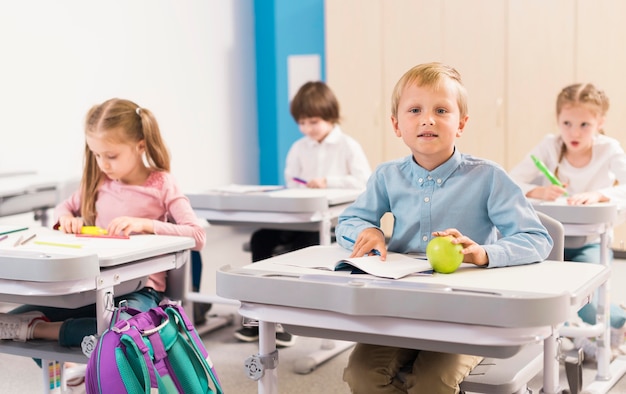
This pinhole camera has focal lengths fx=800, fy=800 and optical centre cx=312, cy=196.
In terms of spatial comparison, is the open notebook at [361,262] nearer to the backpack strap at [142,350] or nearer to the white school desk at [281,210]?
the backpack strap at [142,350]

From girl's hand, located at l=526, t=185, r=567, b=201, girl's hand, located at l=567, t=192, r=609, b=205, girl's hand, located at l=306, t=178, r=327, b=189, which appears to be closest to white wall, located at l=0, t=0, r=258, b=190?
girl's hand, located at l=306, t=178, r=327, b=189

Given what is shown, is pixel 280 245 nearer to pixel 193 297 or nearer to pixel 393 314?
pixel 193 297

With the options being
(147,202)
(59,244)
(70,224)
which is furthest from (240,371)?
(59,244)

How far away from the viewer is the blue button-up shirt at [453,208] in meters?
1.64

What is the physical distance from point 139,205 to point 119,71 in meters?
2.57

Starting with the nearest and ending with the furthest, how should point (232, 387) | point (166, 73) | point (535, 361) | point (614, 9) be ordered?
1. point (535, 361)
2. point (232, 387)
3. point (614, 9)
4. point (166, 73)

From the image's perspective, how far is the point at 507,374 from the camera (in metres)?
1.51

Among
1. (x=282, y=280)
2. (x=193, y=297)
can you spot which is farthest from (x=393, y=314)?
(x=193, y=297)

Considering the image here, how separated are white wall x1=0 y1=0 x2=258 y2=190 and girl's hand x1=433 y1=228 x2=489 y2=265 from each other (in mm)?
3011

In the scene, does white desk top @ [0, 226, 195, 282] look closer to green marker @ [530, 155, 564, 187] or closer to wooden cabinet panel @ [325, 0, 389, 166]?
green marker @ [530, 155, 564, 187]

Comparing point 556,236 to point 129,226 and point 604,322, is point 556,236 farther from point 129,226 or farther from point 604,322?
point 129,226

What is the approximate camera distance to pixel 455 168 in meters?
1.74

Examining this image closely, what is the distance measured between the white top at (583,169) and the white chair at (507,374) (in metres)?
1.25

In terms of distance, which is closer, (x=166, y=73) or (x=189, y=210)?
(x=189, y=210)
